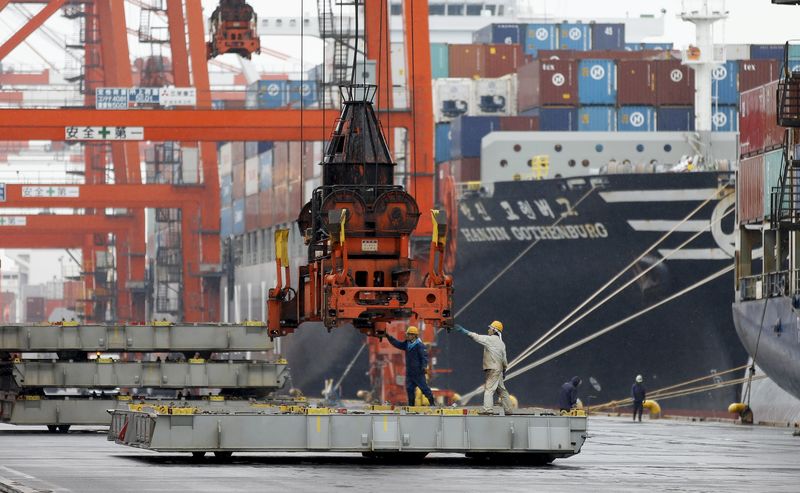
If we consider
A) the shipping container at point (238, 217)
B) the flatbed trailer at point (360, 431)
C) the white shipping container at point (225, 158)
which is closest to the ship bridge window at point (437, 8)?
the white shipping container at point (225, 158)

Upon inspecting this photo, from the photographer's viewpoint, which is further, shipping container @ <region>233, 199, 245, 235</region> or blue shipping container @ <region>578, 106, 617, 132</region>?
shipping container @ <region>233, 199, 245, 235</region>

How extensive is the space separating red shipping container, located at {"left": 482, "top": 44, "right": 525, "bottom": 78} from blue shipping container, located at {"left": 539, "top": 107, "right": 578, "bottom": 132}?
8515mm

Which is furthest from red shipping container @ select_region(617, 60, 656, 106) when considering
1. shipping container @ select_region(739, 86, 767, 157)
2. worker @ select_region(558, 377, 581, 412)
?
worker @ select_region(558, 377, 581, 412)

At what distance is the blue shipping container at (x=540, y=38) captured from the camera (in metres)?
81.9

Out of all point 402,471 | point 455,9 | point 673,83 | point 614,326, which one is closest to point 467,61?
point 673,83

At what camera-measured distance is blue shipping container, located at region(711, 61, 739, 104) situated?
59031 mm

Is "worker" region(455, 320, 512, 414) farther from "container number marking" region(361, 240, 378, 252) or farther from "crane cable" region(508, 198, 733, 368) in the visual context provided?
"crane cable" region(508, 198, 733, 368)

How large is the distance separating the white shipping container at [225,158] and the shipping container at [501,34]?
15.0 metres

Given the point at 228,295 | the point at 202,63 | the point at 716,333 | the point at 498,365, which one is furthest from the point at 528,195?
the point at 228,295

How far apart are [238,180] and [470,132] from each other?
31037 millimetres

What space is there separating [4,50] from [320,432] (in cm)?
6182

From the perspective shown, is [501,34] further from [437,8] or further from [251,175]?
[437,8]

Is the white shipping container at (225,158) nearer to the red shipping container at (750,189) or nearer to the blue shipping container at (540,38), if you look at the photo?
the blue shipping container at (540,38)

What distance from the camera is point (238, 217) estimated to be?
86688mm
